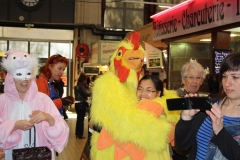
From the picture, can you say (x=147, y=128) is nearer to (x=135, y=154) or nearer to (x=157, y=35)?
(x=135, y=154)

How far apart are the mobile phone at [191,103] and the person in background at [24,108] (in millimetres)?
1042

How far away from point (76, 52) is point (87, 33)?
1.12 m

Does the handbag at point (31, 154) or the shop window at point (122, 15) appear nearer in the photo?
the handbag at point (31, 154)

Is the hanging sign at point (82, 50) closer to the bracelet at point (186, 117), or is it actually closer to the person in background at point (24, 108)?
the person in background at point (24, 108)

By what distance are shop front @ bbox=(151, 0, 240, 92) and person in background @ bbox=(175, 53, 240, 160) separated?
143 inches

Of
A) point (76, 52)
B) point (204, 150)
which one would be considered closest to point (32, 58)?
point (204, 150)

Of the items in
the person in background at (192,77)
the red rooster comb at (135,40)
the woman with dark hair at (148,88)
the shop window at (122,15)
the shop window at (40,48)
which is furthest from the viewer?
the shop window at (40,48)

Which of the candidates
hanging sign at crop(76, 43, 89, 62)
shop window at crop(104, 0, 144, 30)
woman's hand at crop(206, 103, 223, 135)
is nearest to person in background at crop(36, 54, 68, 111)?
woman's hand at crop(206, 103, 223, 135)

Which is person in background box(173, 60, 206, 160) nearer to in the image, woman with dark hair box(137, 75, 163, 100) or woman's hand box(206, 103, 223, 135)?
woman with dark hair box(137, 75, 163, 100)

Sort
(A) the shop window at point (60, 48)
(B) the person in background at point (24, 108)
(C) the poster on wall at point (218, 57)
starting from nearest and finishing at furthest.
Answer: (B) the person in background at point (24, 108), (C) the poster on wall at point (218, 57), (A) the shop window at point (60, 48)

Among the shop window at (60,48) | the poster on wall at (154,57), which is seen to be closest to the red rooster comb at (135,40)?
the poster on wall at (154,57)

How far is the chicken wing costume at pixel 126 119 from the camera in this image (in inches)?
89.4

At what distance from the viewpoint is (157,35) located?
8.70 m

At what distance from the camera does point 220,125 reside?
1.59 m
